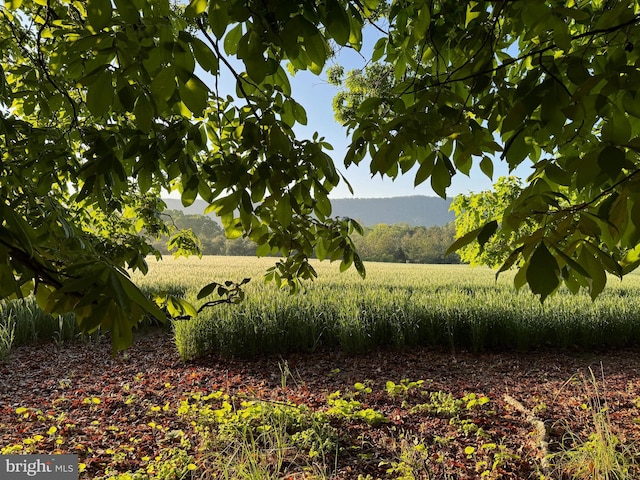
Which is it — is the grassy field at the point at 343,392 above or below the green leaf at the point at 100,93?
below

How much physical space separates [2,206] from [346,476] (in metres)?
2.43

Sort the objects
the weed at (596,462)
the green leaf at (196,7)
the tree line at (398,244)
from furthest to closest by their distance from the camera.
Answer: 1. the tree line at (398,244)
2. the weed at (596,462)
3. the green leaf at (196,7)

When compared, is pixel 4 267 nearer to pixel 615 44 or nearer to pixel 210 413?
pixel 615 44

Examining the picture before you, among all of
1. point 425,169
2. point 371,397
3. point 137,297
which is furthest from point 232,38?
point 371,397

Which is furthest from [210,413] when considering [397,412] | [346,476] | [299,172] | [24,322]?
[24,322]

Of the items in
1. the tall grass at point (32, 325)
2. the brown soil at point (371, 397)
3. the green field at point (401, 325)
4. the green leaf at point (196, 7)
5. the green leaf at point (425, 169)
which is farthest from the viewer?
the tall grass at point (32, 325)

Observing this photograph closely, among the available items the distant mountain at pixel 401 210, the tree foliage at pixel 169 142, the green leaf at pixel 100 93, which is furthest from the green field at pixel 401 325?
the distant mountain at pixel 401 210

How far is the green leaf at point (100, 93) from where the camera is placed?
0.81m

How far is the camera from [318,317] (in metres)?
5.86

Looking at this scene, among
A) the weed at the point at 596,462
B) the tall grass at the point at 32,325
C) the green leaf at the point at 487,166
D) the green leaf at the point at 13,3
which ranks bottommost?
the weed at the point at 596,462

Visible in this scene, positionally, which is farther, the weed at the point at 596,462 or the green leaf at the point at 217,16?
the weed at the point at 596,462

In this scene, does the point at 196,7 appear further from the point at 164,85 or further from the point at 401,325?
the point at 401,325

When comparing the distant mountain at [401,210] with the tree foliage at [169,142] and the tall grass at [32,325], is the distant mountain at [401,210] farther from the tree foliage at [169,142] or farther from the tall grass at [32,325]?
the tree foliage at [169,142]

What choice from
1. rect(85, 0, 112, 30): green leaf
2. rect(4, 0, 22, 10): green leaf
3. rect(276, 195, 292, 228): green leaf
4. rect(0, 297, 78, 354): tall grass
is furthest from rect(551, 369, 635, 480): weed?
rect(0, 297, 78, 354): tall grass
